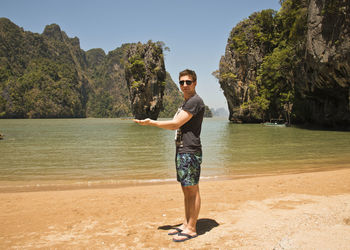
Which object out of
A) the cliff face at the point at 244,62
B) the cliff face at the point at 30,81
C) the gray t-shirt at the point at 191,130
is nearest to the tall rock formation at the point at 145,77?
the cliff face at the point at 244,62

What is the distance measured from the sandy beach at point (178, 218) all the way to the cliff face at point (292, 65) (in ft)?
73.3

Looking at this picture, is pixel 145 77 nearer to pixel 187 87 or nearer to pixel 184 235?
pixel 187 87

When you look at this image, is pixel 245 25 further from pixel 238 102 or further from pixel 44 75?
pixel 44 75

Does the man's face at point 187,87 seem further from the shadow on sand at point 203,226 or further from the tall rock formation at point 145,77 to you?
the tall rock formation at point 145,77

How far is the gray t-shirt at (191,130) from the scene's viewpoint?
304 cm

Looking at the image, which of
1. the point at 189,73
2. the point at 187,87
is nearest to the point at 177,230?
the point at 187,87

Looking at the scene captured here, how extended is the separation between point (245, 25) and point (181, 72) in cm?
5494

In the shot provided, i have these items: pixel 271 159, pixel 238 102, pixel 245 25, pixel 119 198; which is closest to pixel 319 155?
pixel 271 159

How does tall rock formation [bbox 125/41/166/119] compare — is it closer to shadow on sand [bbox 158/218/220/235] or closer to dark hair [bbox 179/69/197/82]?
shadow on sand [bbox 158/218/220/235]

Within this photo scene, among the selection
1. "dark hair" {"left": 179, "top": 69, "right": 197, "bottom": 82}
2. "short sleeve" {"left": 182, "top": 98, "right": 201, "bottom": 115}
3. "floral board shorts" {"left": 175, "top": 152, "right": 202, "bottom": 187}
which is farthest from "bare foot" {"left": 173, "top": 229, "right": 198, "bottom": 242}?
"dark hair" {"left": 179, "top": 69, "right": 197, "bottom": 82}

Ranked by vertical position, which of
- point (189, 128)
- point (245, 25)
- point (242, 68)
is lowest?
point (189, 128)

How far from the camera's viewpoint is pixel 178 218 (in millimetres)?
4121

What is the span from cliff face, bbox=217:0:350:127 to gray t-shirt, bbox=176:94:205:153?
2484 centimetres

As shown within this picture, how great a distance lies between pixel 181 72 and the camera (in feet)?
10.5
